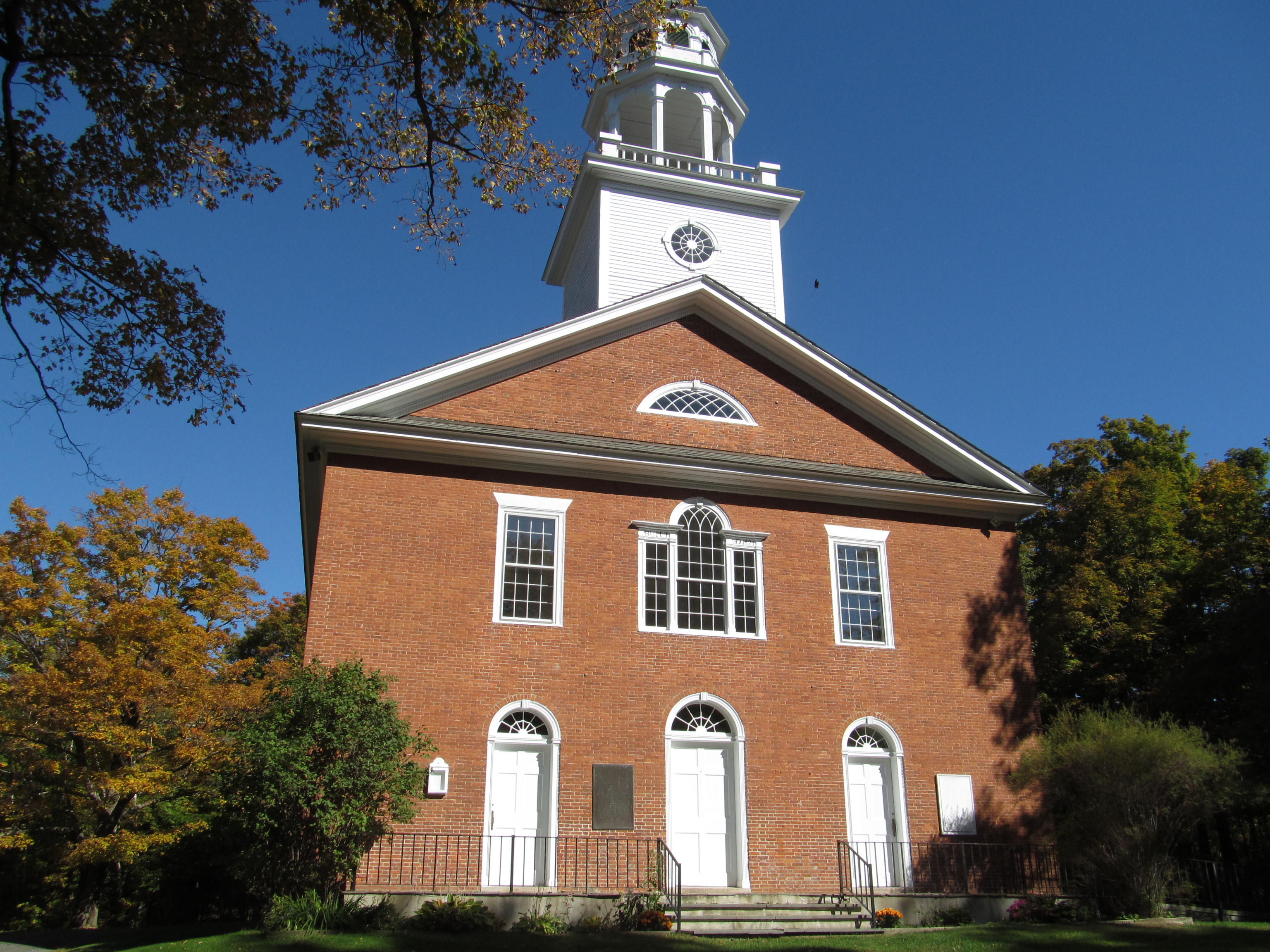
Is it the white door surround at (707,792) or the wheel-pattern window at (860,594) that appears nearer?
the white door surround at (707,792)

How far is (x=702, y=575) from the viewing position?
54.8 feet

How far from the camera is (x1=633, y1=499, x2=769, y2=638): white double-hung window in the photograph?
16.3 meters

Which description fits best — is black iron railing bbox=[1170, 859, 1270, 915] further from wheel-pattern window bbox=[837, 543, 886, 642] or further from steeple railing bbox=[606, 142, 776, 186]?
steeple railing bbox=[606, 142, 776, 186]

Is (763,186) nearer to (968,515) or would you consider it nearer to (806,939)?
(968,515)

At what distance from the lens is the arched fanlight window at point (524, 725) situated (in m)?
14.9

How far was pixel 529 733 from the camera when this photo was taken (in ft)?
49.1

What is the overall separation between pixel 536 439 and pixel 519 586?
2.38 m

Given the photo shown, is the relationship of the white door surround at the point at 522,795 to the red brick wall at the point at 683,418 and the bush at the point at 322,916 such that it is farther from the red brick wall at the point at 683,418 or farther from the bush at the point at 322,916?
the red brick wall at the point at 683,418

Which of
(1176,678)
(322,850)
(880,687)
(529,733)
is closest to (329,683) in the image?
(322,850)

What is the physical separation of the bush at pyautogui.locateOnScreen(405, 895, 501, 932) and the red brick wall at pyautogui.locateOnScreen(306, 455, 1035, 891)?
147cm

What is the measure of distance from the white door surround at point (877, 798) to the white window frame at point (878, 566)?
51.7 inches

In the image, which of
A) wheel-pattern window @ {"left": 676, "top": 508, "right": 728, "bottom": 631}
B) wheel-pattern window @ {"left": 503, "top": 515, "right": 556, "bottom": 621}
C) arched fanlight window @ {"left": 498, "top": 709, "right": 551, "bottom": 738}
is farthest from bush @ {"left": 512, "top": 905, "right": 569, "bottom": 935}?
wheel-pattern window @ {"left": 676, "top": 508, "right": 728, "bottom": 631}

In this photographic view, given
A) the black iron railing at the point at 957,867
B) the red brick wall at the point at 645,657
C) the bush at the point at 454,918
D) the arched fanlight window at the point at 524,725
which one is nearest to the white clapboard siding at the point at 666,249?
the red brick wall at the point at 645,657

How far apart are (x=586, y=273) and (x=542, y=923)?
49.8 feet
